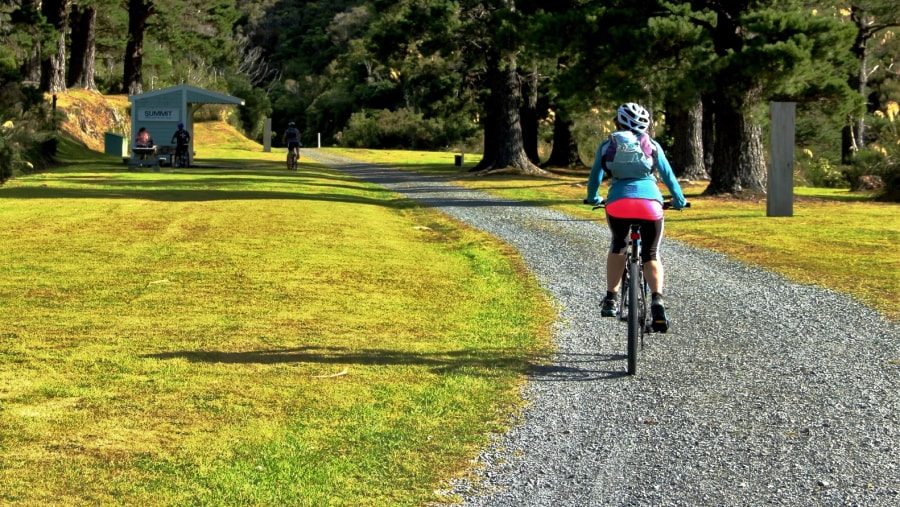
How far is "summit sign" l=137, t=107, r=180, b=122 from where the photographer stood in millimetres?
43062

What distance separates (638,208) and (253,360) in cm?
296

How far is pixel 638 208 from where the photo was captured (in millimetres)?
8367

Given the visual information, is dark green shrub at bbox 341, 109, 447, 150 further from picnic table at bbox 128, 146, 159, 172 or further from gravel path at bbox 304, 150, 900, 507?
gravel path at bbox 304, 150, 900, 507

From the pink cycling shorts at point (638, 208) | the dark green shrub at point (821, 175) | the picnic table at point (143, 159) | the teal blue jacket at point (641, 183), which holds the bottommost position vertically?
the pink cycling shorts at point (638, 208)

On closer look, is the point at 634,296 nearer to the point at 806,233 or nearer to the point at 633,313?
the point at 633,313

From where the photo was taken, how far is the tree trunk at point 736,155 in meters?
28.3

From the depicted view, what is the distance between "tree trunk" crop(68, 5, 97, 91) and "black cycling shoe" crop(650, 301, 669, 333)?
44593mm

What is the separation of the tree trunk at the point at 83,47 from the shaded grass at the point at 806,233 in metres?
24.3

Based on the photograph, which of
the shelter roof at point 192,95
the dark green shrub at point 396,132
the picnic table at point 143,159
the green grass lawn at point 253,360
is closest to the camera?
the green grass lawn at point 253,360

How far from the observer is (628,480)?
564 cm

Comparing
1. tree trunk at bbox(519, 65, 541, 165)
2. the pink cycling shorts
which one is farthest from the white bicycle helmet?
tree trunk at bbox(519, 65, 541, 165)

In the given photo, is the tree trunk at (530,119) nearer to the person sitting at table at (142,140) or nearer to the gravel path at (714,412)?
the person sitting at table at (142,140)

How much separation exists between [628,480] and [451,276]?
27.8ft

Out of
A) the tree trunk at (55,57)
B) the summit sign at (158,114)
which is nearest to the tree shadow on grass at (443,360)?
the summit sign at (158,114)
